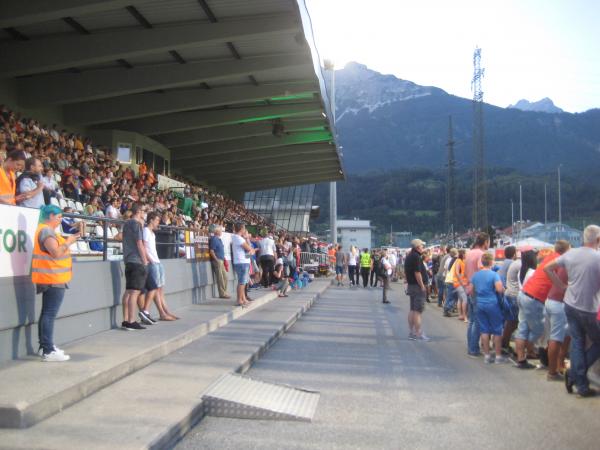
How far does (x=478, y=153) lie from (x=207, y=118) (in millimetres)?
31100

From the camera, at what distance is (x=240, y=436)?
20.4 feet

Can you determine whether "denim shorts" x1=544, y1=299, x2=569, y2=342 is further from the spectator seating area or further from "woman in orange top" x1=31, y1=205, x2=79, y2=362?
the spectator seating area

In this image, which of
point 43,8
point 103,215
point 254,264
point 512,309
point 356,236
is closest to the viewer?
point 512,309

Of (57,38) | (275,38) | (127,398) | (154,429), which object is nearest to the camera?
(154,429)

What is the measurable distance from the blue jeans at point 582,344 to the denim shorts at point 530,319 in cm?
174

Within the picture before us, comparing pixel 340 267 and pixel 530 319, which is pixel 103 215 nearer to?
pixel 530 319

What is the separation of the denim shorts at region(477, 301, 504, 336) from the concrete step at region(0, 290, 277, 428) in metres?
4.46

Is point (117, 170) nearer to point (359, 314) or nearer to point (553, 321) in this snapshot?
point (359, 314)

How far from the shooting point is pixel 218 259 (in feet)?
56.2

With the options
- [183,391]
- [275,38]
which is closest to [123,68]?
[275,38]

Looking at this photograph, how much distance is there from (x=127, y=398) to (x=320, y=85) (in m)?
20.9

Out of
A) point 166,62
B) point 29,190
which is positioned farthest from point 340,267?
point 29,190

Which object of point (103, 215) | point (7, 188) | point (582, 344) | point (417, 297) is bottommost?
point (582, 344)

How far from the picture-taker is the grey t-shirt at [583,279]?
7926 millimetres
